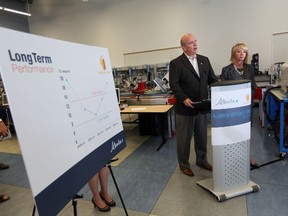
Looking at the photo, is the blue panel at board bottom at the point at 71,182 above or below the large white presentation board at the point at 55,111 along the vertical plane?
below

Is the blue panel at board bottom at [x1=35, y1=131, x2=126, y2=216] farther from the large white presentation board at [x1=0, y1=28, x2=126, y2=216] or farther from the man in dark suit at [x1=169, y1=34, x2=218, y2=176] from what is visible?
the man in dark suit at [x1=169, y1=34, x2=218, y2=176]

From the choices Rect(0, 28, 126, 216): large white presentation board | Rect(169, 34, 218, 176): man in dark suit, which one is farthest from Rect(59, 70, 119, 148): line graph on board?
Rect(169, 34, 218, 176): man in dark suit

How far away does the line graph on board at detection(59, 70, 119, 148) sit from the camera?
1.19 metres

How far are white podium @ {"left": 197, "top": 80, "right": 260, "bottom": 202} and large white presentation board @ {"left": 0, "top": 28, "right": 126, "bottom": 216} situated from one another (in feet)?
3.49

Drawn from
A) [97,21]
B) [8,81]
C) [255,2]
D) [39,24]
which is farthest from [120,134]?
[39,24]

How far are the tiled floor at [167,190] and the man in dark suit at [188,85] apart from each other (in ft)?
1.26

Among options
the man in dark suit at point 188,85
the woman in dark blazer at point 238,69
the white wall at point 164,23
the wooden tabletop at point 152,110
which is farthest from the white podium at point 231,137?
the white wall at point 164,23

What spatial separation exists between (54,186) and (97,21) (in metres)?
7.44

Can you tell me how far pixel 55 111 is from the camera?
1068mm

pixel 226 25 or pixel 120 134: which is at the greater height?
pixel 226 25

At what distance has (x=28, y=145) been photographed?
91 cm

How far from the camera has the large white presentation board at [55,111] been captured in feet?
2.95

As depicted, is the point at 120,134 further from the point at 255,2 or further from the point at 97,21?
the point at 97,21

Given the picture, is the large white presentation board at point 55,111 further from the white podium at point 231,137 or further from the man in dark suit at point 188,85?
the man in dark suit at point 188,85
